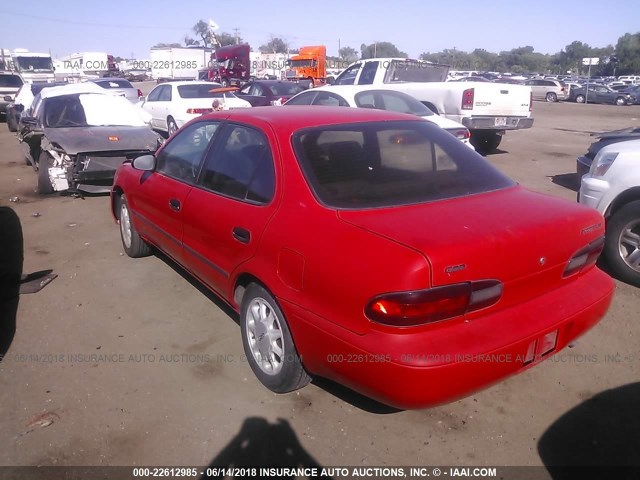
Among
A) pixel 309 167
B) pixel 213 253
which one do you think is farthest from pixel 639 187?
pixel 213 253

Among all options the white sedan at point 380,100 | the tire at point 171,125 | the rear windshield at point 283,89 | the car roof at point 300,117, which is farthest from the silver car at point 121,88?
the car roof at point 300,117

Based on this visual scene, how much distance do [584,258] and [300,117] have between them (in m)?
1.87

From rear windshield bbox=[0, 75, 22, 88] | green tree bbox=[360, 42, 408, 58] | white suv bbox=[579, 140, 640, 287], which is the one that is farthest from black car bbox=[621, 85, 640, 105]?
green tree bbox=[360, 42, 408, 58]

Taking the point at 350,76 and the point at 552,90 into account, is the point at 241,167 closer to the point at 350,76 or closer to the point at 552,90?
the point at 350,76

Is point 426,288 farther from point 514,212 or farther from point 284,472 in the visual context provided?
point 284,472

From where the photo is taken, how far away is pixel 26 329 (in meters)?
3.91

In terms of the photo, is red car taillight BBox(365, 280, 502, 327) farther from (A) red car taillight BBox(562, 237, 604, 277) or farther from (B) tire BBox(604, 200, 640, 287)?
(B) tire BBox(604, 200, 640, 287)

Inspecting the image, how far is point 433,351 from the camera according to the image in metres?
2.24

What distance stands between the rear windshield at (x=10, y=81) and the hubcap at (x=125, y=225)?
19.6m

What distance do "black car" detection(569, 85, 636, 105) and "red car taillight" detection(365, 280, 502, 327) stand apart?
3582 centimetres

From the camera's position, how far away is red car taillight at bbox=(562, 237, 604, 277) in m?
2.74

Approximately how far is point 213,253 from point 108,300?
1.57 metres

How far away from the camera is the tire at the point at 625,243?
4461 millimetres

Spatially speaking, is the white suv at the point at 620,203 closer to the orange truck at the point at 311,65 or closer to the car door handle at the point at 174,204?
the car door handle at the point at 174,204
